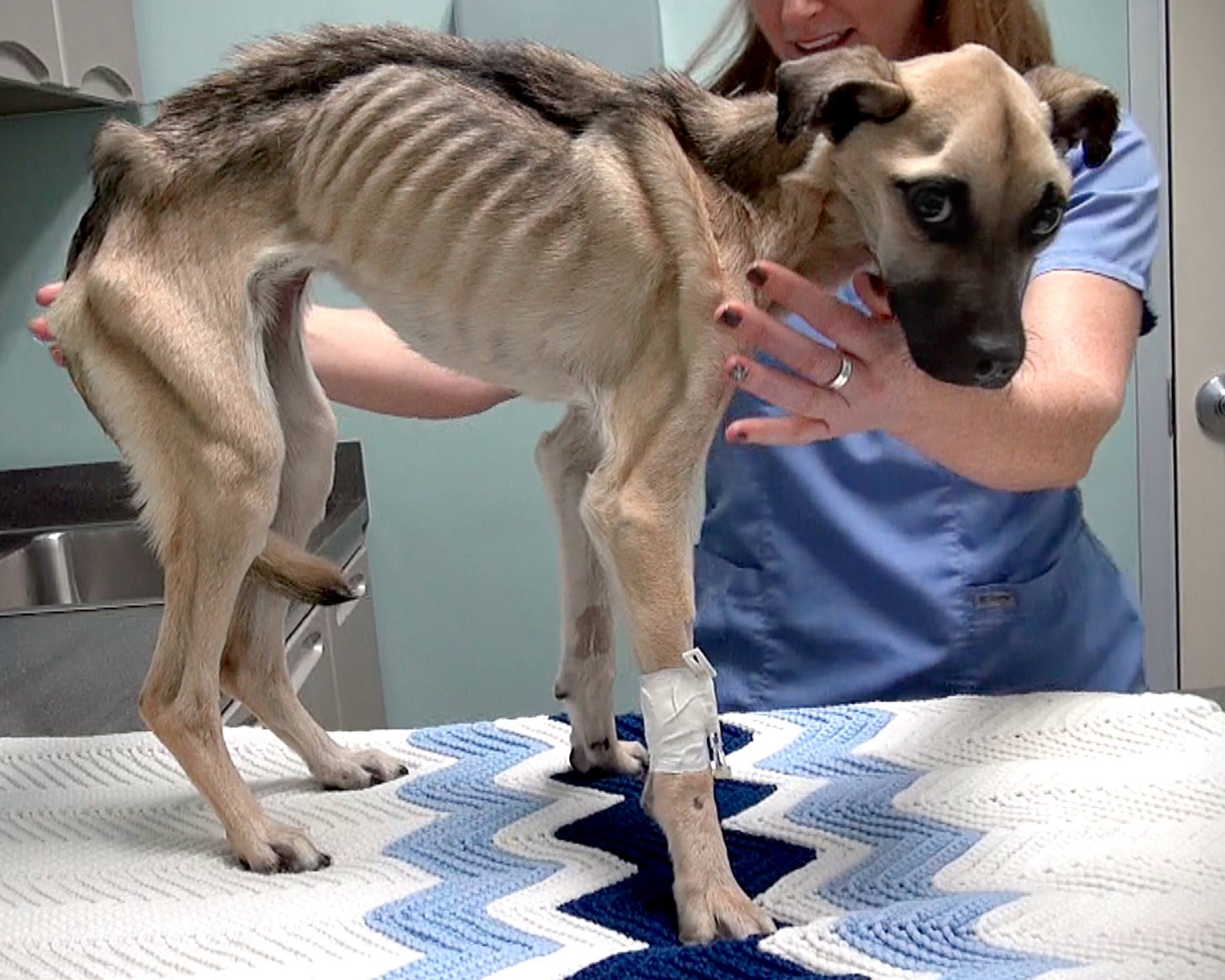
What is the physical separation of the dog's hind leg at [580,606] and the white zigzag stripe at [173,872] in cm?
19

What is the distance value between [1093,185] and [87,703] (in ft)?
4.26

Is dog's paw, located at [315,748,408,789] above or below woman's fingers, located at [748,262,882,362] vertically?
below

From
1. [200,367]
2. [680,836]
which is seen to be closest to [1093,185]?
[680,836]

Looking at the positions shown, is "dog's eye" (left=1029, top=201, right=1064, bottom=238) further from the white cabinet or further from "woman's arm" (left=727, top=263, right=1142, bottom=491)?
the white cabinet

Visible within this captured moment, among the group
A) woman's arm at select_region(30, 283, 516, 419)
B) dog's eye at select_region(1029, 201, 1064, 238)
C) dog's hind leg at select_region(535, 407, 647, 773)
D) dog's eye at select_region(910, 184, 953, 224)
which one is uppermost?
dog's eye at select_region(910, 184, 953, 224)

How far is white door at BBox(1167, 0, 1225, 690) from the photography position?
255 cm

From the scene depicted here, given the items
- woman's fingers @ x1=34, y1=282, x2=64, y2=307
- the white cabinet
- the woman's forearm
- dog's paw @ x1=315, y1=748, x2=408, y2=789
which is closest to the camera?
woman's fingers @ x1=34, y1=282, x2=64, y2=307

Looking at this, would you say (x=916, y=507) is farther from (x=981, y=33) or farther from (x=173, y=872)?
(x=173, y=872)

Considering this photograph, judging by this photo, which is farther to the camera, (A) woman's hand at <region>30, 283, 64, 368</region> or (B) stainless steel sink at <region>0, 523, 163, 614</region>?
(B) stainless steel sink at <region>0, 523, 163, 614</region>

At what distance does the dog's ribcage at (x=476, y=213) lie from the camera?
1.08m

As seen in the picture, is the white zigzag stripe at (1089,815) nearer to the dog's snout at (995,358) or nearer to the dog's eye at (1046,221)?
the dog's snout at (995,358)

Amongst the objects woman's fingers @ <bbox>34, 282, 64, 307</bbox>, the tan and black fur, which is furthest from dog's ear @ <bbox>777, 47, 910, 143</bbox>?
woman's fingers @ <bbox>34, 282, 64, 307</bbox>

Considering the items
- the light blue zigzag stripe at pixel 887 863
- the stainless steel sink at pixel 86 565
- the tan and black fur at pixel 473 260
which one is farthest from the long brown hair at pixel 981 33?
the stainless steel sink at pixel 86 565

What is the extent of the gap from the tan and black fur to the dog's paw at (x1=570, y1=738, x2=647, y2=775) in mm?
298
